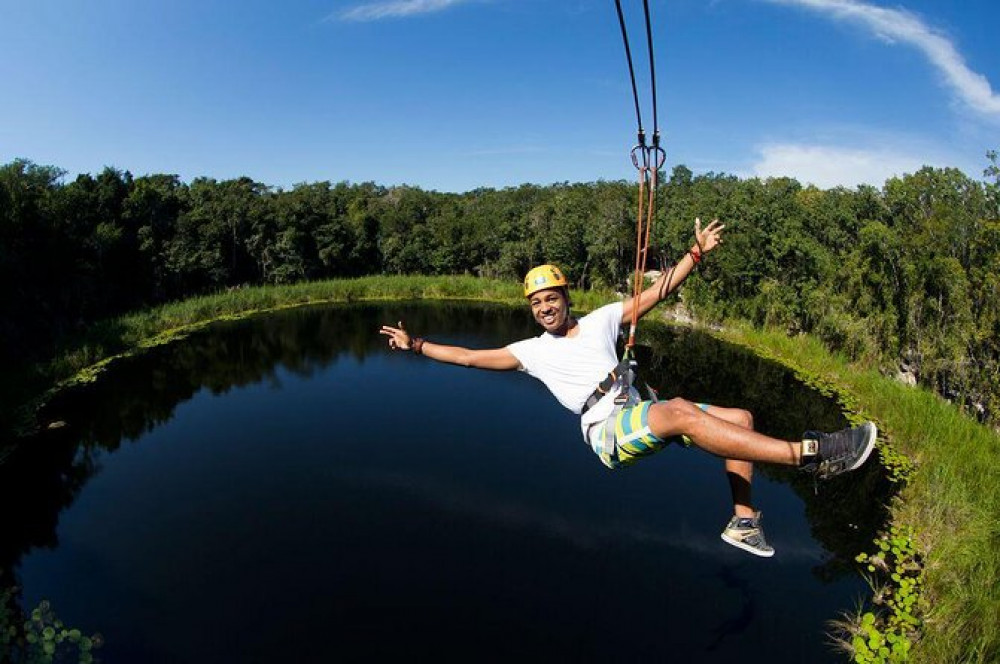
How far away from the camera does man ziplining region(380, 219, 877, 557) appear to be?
113 inches

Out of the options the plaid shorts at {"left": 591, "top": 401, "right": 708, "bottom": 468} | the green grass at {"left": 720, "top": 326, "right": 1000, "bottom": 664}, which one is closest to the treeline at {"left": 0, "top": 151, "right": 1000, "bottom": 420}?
the green grass at {"left": 720, "top": 326, "right": 1000, "bottom": 664}

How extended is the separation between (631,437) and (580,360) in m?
0.59

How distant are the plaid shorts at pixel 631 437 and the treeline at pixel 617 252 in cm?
663

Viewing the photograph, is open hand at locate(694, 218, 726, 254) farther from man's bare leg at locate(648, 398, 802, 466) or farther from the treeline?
the treeline

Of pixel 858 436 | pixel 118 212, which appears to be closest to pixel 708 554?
pixel 858 436

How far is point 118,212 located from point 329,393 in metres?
15.7

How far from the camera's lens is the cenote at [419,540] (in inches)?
189

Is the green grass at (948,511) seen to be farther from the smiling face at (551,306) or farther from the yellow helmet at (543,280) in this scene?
the yellow helmet at (543,280)

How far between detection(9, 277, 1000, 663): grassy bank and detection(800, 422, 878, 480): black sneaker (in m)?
2.55

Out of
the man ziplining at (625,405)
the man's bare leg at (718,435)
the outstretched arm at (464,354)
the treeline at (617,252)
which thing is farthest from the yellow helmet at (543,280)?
the treeline at (617,252)

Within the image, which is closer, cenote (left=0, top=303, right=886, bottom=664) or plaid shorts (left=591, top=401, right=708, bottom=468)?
plaid shorts (left=591, top=401, right=708, bottom=468)

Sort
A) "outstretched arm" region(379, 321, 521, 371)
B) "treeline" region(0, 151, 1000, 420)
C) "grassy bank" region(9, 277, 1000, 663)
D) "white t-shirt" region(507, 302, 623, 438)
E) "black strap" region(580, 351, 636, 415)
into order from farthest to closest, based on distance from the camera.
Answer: "treeline" region(0, 151, 1000, 420) → "grassy bank" region(9, 277, 1000, 663) → "outstretched arm" region(379, 321, 521, 371) → "white t-shirt" region(507, 302, 623, 438) → "black strap" region(580, 351, 636, 415)

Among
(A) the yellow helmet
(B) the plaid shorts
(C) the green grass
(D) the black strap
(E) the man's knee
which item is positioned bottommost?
(C) the green grass

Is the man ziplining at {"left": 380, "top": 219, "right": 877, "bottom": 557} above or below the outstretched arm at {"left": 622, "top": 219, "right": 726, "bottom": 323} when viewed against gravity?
below
